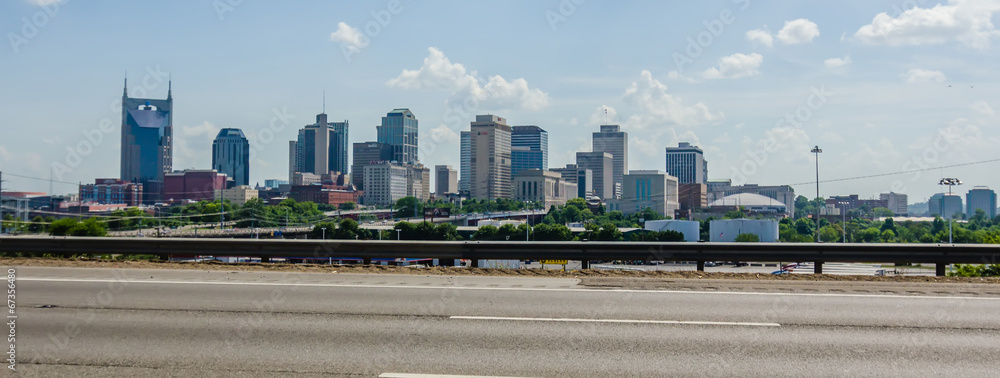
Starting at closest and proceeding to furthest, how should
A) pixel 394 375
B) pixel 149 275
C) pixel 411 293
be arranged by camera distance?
pixel 394 375 → pixel 411 293 → pixel 149 275

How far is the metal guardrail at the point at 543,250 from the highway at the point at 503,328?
6.13ft

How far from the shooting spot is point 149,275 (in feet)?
50.2

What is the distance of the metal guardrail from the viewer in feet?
51.7

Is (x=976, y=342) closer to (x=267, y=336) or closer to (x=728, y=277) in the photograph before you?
(x=728, y=277)

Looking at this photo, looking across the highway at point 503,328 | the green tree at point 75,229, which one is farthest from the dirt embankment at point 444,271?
the green tree at point 75,229

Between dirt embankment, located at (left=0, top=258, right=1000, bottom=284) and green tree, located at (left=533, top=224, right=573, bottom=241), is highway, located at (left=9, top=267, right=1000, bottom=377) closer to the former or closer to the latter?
dirt embankment, located at (left=0, top=258, right=1000, bottom=284)

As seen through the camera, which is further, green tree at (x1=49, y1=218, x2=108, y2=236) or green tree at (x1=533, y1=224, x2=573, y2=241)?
green tree at (x1=533, y1=224, x2=573, y2=241)

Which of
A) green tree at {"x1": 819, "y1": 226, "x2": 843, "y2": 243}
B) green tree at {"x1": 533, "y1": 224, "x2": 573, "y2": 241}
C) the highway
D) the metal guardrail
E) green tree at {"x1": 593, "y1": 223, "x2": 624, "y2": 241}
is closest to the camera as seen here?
the highway

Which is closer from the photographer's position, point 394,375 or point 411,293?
point 394,375

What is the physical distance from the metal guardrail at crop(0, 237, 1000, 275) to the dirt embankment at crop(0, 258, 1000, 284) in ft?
1.08

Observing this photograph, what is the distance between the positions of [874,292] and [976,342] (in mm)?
4502

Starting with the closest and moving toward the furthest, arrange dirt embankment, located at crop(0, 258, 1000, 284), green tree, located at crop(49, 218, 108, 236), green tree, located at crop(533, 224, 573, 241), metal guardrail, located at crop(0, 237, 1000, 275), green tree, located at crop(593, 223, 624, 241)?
dirt embankment, located at crop(0, 258, 1000, 284)
metal guardrail, located at crop(0, 237, 1000, 275)
green tree, located at crop(49, 218, 108, 236)
green tree, located at crop(593, 223, 624, 241)
green tree, located at crop(533, 224, 573, 241)

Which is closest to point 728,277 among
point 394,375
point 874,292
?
point 874,292

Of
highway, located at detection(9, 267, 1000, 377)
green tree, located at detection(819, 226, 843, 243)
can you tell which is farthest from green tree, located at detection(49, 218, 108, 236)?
green tree, located at detection(819, 226, 843, 243)
